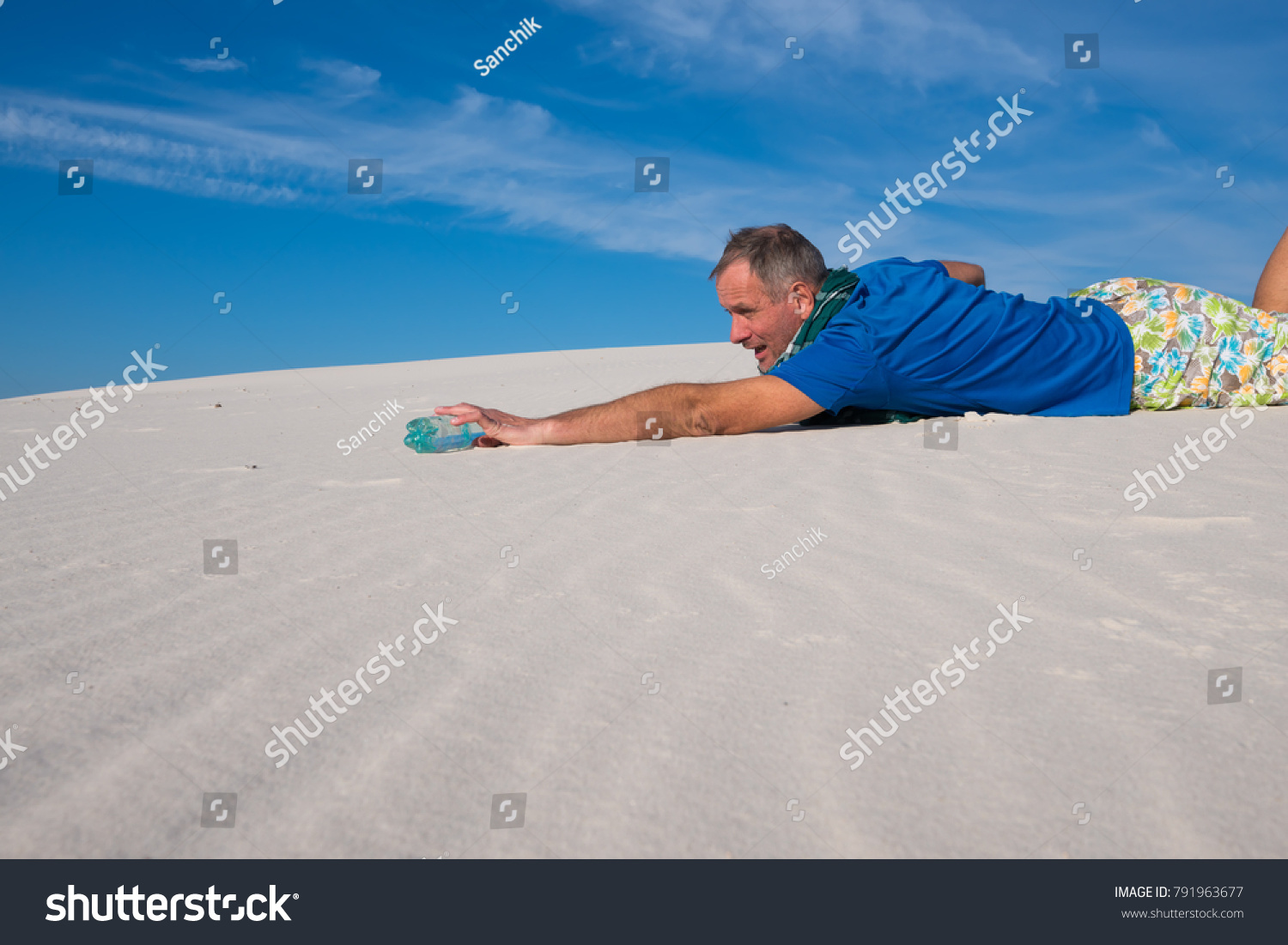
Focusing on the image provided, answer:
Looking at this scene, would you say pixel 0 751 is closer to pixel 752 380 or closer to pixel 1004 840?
pixel 1004 840

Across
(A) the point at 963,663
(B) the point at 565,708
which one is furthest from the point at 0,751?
(A) the point at 963,663

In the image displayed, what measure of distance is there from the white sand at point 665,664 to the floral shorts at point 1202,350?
1.06 metres

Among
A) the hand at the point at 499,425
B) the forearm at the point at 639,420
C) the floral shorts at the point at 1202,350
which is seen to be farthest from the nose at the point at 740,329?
the floral shorts at the point at 1202,350

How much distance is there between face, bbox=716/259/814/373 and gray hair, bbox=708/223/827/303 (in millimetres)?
30

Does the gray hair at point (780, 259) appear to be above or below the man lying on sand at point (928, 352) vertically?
above

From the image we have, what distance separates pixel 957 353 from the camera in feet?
11.8

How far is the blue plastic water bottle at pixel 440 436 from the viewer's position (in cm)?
392

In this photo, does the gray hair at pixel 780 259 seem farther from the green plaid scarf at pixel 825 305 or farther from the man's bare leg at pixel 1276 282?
the man's bare leg at pixel 1276 282

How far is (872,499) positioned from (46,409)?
8789mm

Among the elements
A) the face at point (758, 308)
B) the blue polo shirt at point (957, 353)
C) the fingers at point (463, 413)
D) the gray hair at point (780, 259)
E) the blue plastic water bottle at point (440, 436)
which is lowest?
the blue plastic water bottle at point (440, 436)

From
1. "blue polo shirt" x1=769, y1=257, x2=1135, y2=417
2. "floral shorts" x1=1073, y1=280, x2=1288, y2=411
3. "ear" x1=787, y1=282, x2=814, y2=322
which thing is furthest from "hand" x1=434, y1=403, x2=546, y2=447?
"floral shorts" x1=1073, y1=280, x2=1288, y2=411

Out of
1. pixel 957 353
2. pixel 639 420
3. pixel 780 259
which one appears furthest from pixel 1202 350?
pixel 639 420

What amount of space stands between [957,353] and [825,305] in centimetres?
64

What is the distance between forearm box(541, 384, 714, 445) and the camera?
11.9ft
